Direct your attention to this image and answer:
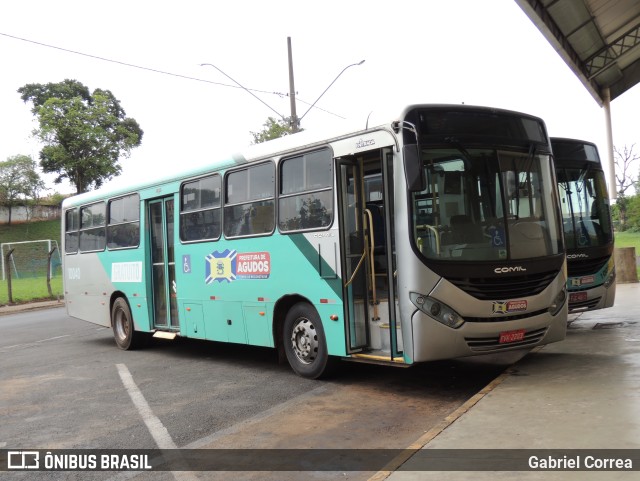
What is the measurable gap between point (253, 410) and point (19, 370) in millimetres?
5453

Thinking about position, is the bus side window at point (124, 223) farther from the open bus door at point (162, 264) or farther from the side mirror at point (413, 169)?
the side mirror at point (413, 169)

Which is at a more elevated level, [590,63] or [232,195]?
[590,63]

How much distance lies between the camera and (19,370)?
10289 millimetres

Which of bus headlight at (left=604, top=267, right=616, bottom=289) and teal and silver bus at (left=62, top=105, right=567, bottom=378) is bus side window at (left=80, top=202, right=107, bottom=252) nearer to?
teal and silver bus at (left=62, top=105, right=567, bottom=378)

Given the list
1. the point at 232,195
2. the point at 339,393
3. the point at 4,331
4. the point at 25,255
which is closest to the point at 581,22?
the point at 232,195

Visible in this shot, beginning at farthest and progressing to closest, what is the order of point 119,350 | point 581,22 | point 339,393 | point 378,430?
1. point 581,22
2. point 119,350
3. point 339,393
4. point 378,430

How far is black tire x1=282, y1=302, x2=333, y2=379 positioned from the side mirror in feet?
7.32

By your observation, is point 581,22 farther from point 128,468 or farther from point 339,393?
point 128,468

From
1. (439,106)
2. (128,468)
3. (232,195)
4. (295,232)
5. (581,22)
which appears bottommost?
(128,468)

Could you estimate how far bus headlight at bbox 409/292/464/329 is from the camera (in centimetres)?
646

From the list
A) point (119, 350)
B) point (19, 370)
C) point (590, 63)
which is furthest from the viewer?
point (590, 63)

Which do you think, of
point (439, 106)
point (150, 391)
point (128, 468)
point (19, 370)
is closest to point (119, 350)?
point (19, 370)

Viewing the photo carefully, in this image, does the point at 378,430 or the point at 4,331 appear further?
the point at 4,331

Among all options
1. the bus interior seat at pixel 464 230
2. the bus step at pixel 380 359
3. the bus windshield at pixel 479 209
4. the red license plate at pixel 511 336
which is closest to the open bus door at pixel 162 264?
the bus step at pixel 380 359
